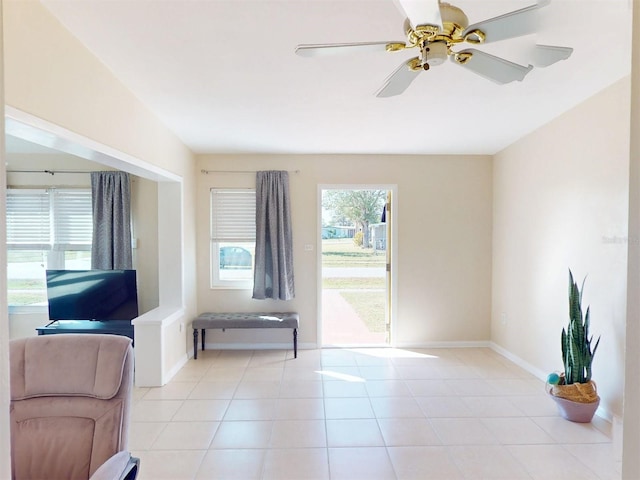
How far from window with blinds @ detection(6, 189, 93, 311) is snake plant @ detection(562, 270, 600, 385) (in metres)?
5.07

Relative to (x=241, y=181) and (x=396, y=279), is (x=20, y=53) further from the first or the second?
(x=396, y=279)

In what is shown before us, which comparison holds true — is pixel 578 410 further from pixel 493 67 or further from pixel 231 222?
pixel 231 222

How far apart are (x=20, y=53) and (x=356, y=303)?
5000mm

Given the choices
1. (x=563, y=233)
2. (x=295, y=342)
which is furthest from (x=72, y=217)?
(x=563, y=233)

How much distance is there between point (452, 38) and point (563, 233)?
8.21 ft

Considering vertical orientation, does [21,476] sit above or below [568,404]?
above

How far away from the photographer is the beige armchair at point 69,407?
1446 millimetres

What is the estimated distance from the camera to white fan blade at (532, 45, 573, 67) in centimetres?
148

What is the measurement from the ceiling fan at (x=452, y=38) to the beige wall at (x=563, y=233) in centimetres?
99

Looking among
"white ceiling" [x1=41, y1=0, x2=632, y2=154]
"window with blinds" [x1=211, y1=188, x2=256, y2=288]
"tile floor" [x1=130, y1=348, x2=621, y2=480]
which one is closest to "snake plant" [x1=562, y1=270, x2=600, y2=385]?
"tile floor" [x1=130, y1=348, x2=621, y2=480]

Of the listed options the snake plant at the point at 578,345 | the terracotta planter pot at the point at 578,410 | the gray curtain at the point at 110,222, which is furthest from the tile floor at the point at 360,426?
the gray curtain at the point at 110,222

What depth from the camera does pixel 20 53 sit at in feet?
5.10

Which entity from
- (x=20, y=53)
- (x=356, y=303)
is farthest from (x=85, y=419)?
(x=356, y=303)

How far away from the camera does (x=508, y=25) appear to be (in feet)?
4.43
